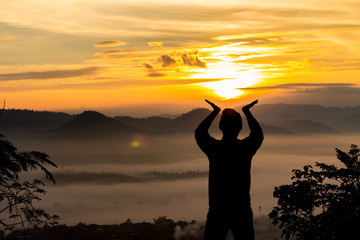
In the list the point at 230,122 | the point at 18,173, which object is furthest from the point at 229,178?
the point at 18,173

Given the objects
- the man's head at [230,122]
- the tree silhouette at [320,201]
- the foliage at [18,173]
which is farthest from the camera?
the tree silhouette at [320,201]

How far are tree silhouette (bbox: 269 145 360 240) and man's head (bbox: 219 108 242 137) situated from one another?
12315mm

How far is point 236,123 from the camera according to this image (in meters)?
9.23

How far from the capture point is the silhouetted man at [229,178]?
30.4 ft

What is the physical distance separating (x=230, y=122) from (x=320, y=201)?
14.3 meters

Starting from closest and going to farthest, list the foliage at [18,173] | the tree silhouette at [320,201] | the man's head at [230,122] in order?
the man's head at [230,122] < the foliage at [18,173] < the tree silhouette at [320,201]

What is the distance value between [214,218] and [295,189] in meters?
14.1

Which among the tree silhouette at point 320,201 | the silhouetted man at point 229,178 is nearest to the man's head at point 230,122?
the silhouetted man at point 229,178

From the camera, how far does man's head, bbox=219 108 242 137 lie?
30.3 feet

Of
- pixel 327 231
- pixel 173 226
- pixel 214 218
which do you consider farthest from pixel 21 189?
pixel 173 226

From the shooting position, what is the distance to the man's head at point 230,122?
9.23 meters

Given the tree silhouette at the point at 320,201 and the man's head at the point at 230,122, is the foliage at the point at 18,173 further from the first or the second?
the man's head at the point at 230,122

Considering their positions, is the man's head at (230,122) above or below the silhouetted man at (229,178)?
above

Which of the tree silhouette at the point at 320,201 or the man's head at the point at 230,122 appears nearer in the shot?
the man's head at the point at 230,122
